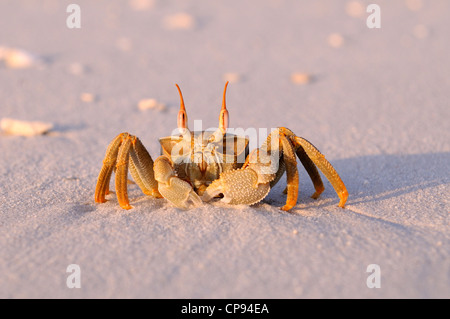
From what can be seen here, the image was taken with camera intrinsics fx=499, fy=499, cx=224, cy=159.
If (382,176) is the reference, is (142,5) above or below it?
above

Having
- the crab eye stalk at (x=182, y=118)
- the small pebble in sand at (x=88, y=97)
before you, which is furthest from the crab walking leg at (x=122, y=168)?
the small pebble in sand at (x=88, y=97)

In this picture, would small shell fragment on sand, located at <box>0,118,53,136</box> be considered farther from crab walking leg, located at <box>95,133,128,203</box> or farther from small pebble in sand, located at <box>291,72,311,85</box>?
small pebble in sand, located at <box>291,72,311,85</box>

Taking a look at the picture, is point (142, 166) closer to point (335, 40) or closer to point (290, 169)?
point (290, 169)

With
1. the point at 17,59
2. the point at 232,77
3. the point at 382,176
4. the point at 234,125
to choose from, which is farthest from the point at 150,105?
the point at 382,176

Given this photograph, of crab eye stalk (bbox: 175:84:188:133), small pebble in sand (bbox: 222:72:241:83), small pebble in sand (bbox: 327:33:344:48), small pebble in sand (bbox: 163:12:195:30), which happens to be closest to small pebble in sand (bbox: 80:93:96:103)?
small pebble in sand (bbox: 222:72:241:83)

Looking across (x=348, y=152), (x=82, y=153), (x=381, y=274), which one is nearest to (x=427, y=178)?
(x=348, y=152)

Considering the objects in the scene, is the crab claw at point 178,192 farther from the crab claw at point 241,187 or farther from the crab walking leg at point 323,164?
the crab walking leg at point 323,164
